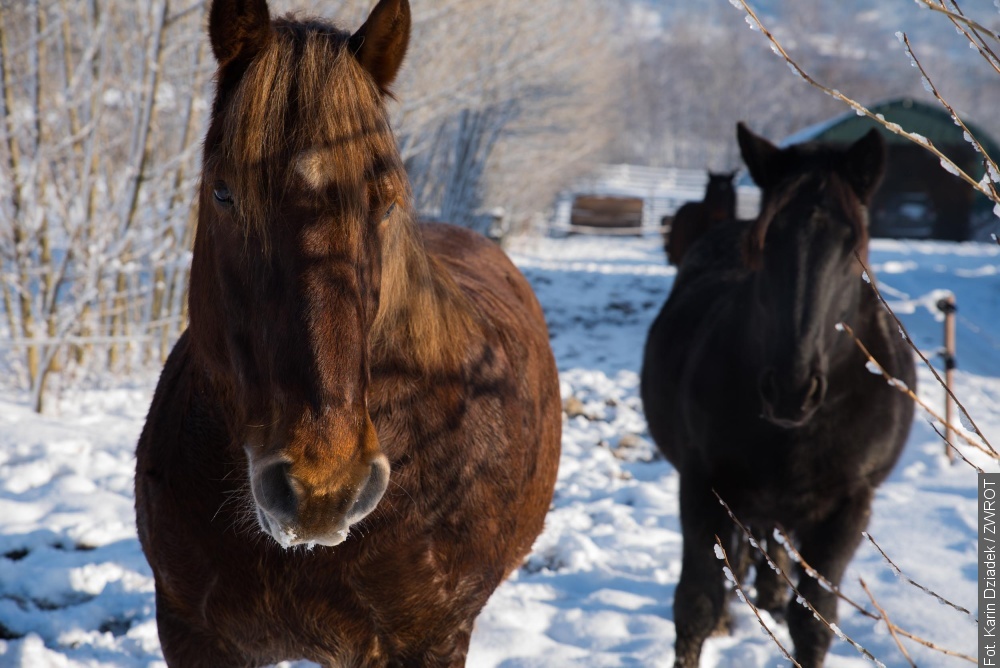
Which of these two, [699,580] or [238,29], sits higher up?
[238,29]

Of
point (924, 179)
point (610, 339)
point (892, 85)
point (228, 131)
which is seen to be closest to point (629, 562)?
point (228, 131)

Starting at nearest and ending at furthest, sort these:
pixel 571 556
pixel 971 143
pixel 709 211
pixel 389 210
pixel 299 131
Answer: pixel 971 143
pixel 299 131
pixel 389 210
pixel 571 556
pixel 709 211

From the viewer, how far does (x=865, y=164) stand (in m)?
2.92

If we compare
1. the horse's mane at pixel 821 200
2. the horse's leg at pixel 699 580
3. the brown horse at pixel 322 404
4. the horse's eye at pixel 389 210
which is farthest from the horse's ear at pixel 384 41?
the horse's leg at pixel 699 580

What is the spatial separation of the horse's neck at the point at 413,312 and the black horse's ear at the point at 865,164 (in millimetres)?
1822

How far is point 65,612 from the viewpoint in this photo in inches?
120

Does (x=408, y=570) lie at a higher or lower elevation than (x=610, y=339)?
higher

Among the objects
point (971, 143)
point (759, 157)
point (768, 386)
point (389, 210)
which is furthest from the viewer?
point (759, 157)

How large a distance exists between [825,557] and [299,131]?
2.61 m

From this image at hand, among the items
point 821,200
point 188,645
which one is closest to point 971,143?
point 821,200

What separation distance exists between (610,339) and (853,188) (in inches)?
264

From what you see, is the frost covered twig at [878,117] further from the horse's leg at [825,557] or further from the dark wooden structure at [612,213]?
the dark wooden structure at [612,213]

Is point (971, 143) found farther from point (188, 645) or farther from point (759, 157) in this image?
point (188, 645)

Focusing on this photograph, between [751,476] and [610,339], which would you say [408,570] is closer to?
[751,476]
